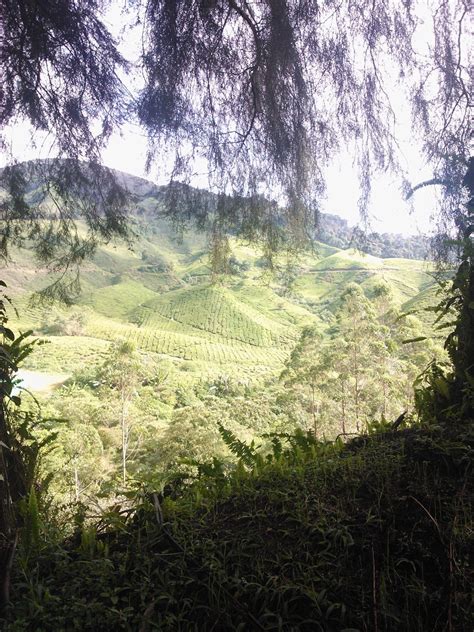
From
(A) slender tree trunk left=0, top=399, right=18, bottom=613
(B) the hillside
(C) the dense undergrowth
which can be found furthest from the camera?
(B) the hillside

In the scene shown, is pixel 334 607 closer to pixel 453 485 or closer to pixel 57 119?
pixel 453 485

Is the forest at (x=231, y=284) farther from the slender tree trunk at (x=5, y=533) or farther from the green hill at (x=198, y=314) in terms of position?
the green hill at (x=198, y=314)

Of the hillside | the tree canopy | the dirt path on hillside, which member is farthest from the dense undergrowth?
the hillside

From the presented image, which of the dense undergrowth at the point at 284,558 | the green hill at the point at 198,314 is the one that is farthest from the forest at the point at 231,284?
the green hill at the point at 198,314

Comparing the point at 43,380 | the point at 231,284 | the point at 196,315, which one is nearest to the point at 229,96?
the point at 231,284

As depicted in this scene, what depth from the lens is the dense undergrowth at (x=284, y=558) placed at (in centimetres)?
99

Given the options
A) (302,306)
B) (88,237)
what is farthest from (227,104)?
(302,306)

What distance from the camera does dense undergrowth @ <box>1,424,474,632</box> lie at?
0.99 m

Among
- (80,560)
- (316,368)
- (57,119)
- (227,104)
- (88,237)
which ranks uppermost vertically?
(227,104)

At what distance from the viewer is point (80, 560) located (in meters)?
1.25

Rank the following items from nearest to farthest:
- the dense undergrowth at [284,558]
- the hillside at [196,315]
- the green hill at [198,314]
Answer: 1. the dense undergrowth at [284,558]
2. the hillside at [196,315]
3. the green hill at [198,314]

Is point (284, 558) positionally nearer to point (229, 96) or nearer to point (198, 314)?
point (229, 96)

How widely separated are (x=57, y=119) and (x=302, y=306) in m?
77.4

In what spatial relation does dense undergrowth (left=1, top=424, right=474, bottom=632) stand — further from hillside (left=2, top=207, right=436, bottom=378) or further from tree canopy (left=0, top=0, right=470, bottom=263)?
hillside (left=2, top=207, right=436, bottom=378)
